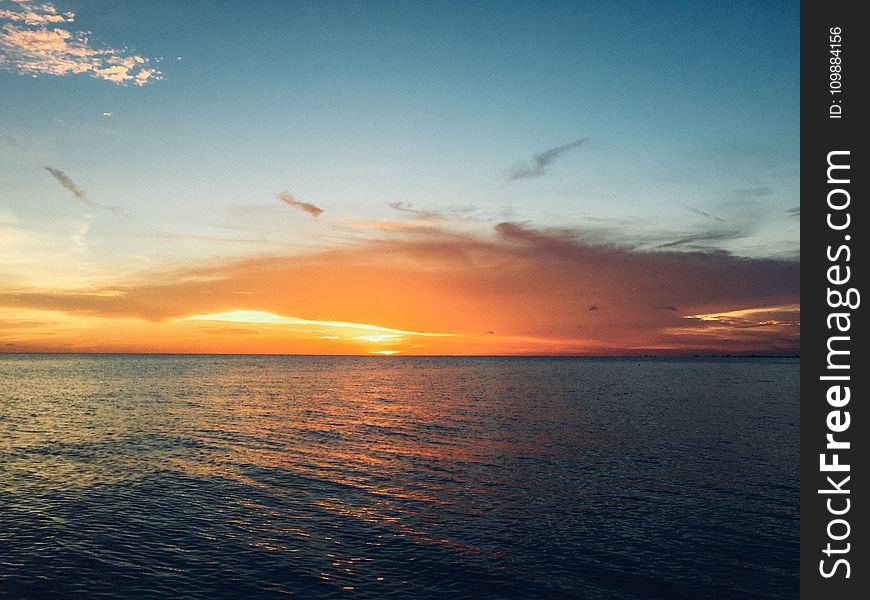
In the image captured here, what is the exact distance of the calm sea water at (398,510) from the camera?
21.1 m

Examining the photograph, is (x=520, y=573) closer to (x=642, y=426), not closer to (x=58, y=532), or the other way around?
(x=58, y=532)

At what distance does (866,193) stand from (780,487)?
25.8 meters

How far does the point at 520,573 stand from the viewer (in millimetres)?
21922

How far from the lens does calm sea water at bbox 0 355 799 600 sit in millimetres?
21094

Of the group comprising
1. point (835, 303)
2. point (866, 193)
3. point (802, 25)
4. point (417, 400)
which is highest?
point (802, 25)

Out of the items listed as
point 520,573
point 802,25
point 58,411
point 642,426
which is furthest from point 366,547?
point 58,411

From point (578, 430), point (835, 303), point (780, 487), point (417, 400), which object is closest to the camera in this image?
point (835, 303)

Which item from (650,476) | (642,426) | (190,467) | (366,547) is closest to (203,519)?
(366,547)

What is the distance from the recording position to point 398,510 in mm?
29875

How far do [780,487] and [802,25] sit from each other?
29563 millimetres

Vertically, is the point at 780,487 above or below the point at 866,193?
below

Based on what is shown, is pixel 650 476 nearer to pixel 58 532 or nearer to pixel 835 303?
pixel 835 303

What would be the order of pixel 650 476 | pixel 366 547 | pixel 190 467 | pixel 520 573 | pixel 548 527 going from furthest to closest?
1. pixel 190 467
2. pixel 650 476
3. pixel 548 527
4. pixel 366 547
5. pixel 520 573

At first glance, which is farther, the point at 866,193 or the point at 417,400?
the point at 417,400
